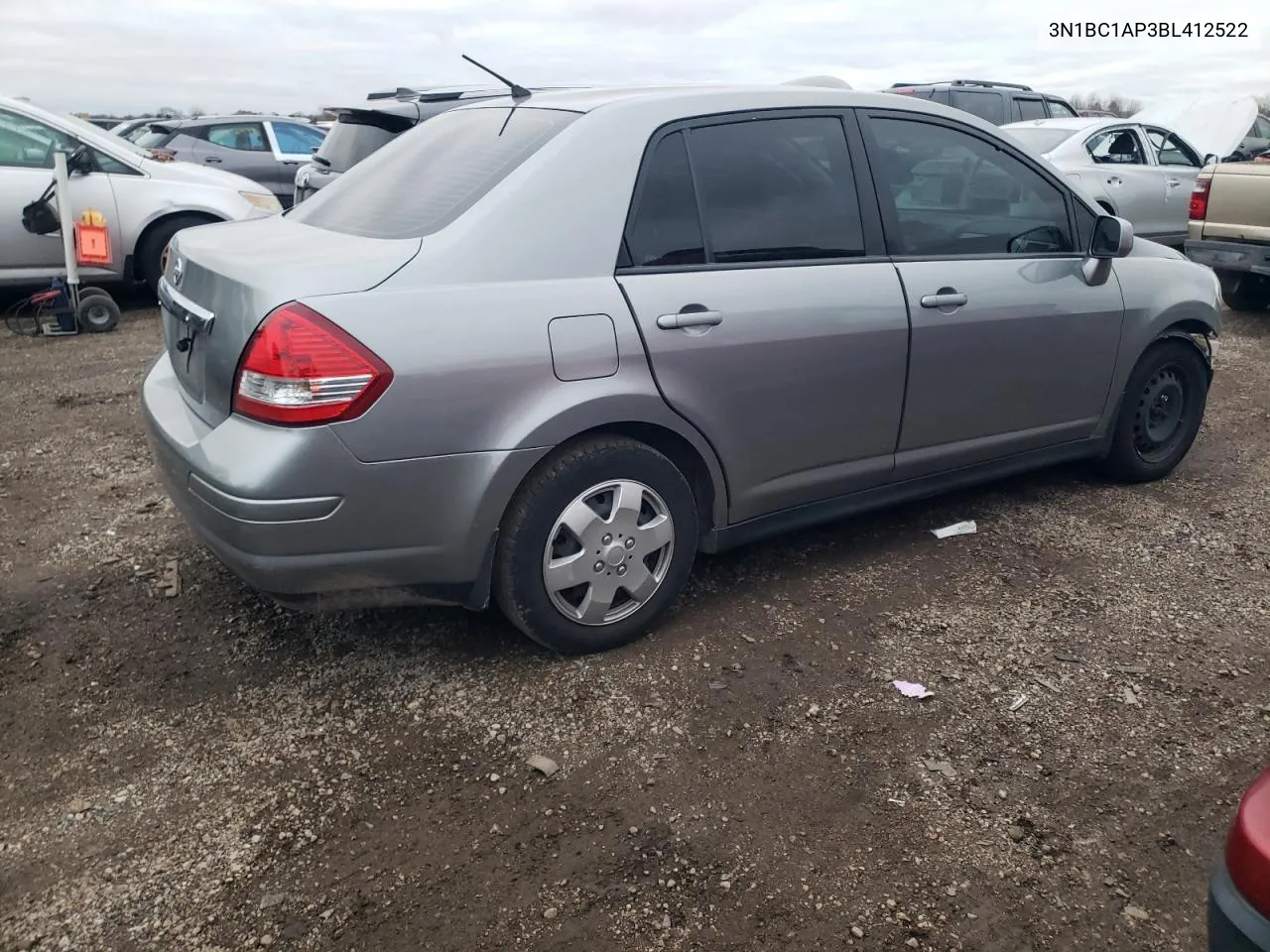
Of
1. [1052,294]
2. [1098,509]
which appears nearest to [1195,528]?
[1098,509]

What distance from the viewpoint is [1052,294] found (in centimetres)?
400

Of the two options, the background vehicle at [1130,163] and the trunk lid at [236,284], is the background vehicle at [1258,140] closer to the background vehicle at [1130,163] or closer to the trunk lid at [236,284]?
the background vehicle at [1130,163]

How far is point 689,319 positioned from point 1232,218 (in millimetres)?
7093

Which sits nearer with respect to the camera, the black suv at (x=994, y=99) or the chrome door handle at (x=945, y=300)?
the chrome door handle at (x=945, y=300)

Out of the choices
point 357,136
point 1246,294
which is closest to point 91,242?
point 357,136

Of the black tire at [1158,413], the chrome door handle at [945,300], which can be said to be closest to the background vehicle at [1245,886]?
the chrome door handle at [945,300]

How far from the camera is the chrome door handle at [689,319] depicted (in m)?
3.06

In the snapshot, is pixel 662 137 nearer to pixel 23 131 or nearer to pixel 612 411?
pixel 612 411

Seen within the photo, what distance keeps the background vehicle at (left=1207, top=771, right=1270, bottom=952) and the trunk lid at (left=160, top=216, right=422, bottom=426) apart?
2.23 metres

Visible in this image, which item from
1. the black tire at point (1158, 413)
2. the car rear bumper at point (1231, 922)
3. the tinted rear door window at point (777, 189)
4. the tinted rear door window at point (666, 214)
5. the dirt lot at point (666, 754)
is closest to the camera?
the car rear bumper at point (1231, 922)

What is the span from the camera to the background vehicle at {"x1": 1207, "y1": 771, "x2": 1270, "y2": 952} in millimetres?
1484

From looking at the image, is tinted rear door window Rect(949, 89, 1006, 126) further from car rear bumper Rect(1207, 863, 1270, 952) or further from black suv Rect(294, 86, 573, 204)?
car rear bumper Rect(1207, 863, 1270, 952)

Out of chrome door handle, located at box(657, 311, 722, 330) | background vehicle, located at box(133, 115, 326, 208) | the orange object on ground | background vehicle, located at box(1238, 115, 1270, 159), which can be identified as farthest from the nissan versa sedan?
background vehicle, located at box(1238, 115, 1270, 159)

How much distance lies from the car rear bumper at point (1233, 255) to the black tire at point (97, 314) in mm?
8528
